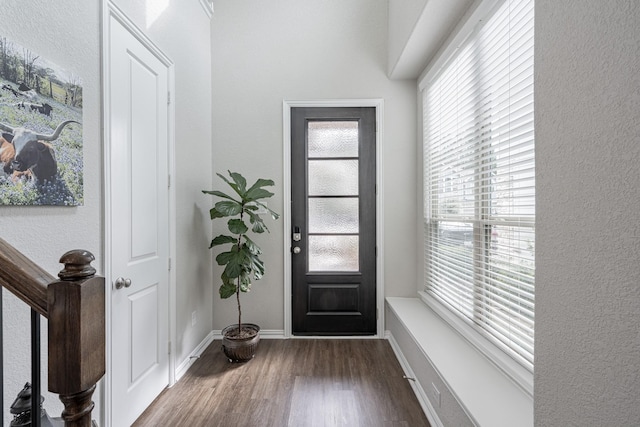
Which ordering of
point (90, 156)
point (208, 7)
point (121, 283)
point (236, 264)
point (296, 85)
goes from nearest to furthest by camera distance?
1. point (90, 156)
2. point (121, 283)
3. point (236, 264)
4. point (208, 7)
5. point (296, 85)

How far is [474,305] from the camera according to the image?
6.68 feet

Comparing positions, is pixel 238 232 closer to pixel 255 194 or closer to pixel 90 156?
pixel 255 194

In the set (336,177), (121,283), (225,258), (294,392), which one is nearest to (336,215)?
(336,177)

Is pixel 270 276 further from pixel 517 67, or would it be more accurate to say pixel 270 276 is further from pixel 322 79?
pixel 517 67

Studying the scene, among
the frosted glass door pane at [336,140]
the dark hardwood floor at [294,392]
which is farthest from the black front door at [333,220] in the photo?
the dark hardwood floor at [294,392]

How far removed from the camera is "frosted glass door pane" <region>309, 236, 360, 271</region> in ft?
10.6

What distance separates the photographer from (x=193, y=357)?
2.72 metres

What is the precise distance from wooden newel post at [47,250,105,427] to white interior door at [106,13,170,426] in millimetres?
1291

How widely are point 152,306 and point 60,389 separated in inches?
66.7

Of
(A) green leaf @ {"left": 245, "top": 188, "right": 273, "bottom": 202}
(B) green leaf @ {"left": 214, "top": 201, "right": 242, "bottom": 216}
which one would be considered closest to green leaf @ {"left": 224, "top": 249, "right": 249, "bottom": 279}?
(B) green leaf @ {"left": 214, "top": 201, "right": 242, "bottom": 216}

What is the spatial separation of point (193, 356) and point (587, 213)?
289 centimetres

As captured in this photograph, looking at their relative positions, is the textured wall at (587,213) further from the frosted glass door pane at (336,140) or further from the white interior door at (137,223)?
the frosted glass door pane at (336,140)

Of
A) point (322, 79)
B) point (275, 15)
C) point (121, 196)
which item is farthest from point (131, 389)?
point (275, 15)

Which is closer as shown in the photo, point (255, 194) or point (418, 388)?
point (418, 388)
